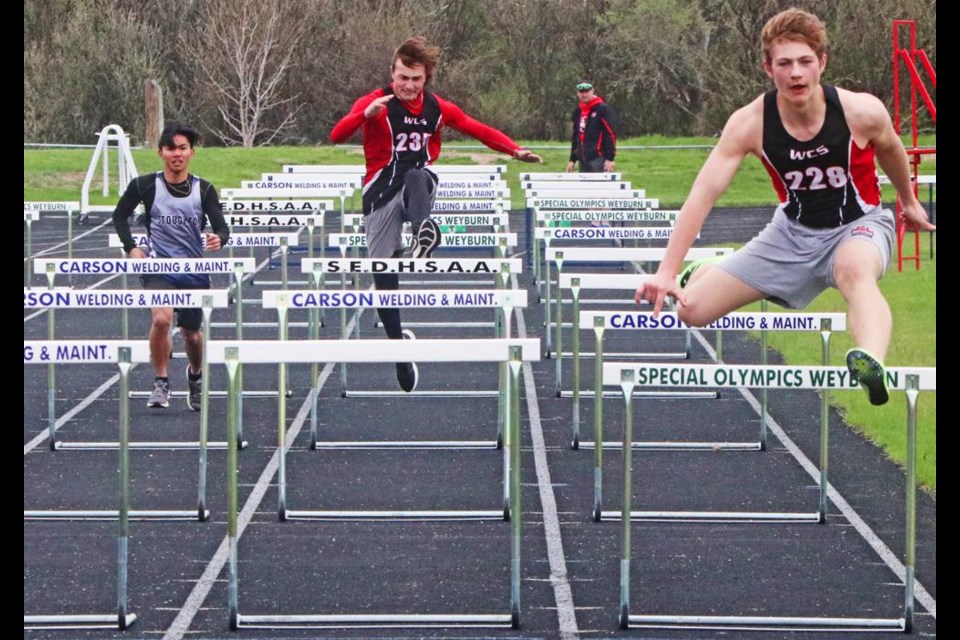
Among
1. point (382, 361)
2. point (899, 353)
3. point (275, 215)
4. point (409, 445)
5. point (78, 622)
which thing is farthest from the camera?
point (275, 215)

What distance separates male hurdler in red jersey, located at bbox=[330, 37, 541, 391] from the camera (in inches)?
416

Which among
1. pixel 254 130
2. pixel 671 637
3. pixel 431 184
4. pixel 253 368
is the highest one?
pixel 254 130

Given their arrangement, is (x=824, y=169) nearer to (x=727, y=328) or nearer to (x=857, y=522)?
(x=727, y=328)

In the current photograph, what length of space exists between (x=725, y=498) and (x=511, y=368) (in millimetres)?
2925

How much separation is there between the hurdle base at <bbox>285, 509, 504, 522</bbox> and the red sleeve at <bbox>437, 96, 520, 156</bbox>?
2.81 m

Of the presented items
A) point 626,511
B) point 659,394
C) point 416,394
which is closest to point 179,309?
point 416,394

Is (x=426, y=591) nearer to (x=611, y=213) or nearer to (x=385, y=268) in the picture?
(x=385, y=268)

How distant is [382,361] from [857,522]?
3066 millimetres

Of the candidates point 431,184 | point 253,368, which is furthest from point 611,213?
point 431,184

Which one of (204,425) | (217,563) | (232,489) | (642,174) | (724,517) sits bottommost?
(217,563)

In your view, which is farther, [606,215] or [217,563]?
[606,215]

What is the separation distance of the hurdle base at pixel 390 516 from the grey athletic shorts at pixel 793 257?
2323 millimetres

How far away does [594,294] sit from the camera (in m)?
18.7

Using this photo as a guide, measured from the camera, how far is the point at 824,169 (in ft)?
22.1
